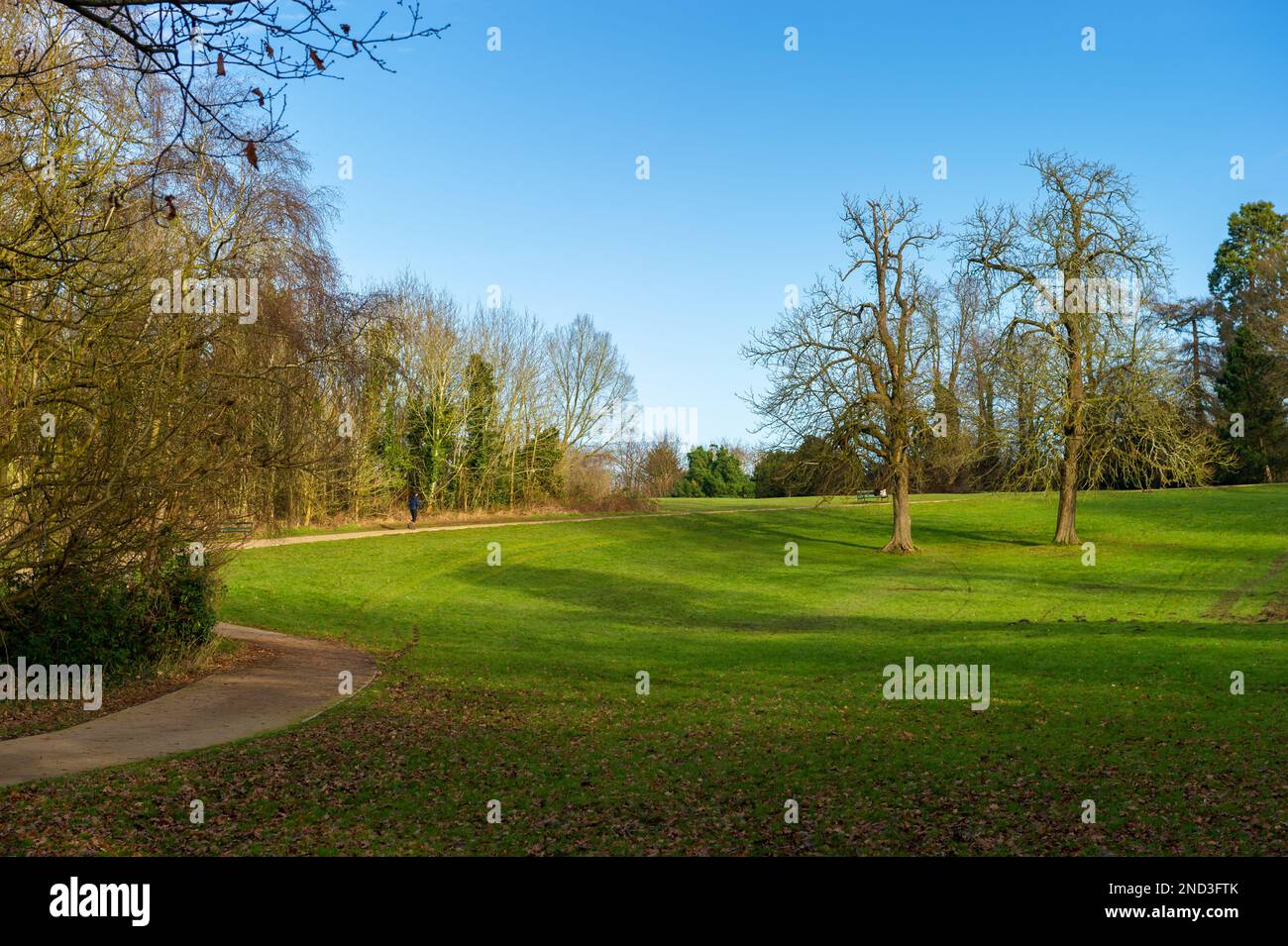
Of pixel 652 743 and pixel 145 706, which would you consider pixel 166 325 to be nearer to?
pixel 145 706

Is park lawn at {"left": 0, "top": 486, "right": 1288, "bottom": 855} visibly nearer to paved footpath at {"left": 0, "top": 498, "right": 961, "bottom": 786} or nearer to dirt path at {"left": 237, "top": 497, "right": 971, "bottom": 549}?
paved footpath at {"left": 0, "top": 498, "right": 961, "bottom": 786}

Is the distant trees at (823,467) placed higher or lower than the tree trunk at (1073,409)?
lower

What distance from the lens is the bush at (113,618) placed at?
12539mm

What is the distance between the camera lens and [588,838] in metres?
7.42

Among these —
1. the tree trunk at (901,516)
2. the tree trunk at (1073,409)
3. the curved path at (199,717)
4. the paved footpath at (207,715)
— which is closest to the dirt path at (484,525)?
the paved footpath at (207,715)

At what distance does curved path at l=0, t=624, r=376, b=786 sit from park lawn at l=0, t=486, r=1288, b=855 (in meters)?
0.62

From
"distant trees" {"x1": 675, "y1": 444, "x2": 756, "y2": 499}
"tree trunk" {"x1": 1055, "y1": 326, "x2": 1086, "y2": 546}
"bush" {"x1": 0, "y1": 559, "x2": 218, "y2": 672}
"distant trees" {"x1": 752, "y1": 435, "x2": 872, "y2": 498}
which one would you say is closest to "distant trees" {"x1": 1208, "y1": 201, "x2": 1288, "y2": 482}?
"tree trunk" {"x1": 1055, "y1": 326, "x2": 1086, "y2": 546}

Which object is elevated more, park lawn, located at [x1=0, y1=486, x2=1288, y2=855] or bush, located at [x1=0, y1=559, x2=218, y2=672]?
bush, located at [x1=0, y1=559, x2=218, y2=672]

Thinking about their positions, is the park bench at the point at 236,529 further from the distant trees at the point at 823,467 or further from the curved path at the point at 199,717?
the distant trees at the point at 823,467

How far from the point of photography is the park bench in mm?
15516

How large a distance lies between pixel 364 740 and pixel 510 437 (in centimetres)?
3956

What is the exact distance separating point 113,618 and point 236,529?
3052 mm

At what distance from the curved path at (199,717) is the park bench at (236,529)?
7.32 feet

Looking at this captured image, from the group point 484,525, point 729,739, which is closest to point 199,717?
point 729,739
